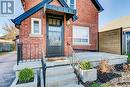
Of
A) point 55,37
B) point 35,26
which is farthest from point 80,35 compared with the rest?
point 35,26

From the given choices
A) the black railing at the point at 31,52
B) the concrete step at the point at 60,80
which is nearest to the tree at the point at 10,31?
the black railing at the point at 31,52

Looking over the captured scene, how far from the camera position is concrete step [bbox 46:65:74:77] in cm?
695

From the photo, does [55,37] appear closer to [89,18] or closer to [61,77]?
[61,77]

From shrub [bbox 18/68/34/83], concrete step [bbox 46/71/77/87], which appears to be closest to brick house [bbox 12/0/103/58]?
concrete step [bbox 46/71/77/87]

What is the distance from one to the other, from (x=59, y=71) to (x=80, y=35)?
8.56 m

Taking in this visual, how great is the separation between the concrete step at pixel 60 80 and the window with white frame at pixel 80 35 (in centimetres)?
815

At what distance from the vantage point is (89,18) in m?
16.2

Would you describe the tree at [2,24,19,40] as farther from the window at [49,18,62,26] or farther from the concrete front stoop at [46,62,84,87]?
the concrete front stoop at [46,62,84,87]

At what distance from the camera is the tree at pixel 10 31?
162ft

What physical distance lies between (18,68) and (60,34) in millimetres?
4589

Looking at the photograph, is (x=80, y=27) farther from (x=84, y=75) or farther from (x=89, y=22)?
(x=84, y=75)

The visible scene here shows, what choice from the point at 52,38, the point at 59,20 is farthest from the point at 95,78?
the point at 59,20

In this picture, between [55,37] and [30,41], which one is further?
[55,37]

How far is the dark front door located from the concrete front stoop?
107 inches
